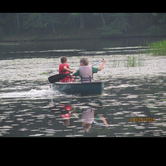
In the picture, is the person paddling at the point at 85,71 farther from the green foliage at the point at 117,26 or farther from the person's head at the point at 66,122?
the green foliage at the point at 117,26

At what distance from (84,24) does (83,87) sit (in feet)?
231

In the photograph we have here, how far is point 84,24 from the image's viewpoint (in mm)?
84062

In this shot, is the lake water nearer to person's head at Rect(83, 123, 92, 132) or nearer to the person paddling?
person's head at Rect(83, 123, 92, 132)

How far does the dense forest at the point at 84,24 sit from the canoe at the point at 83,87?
201 feet

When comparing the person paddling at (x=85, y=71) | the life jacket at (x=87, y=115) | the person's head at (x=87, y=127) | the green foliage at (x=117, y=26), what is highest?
the green foliage at (x=117, y=26)

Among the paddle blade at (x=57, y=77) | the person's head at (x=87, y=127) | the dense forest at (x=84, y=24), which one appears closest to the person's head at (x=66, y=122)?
the person's head at (x=87, y=127)

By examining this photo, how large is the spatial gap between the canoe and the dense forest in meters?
61.2

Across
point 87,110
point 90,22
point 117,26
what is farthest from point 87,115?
point 90,22

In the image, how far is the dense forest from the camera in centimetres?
7775

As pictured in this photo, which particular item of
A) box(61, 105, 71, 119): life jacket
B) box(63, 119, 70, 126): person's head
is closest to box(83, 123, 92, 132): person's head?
box(63, 119, 70, 126): person's head

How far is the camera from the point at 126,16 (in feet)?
275

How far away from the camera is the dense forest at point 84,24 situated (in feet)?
255
